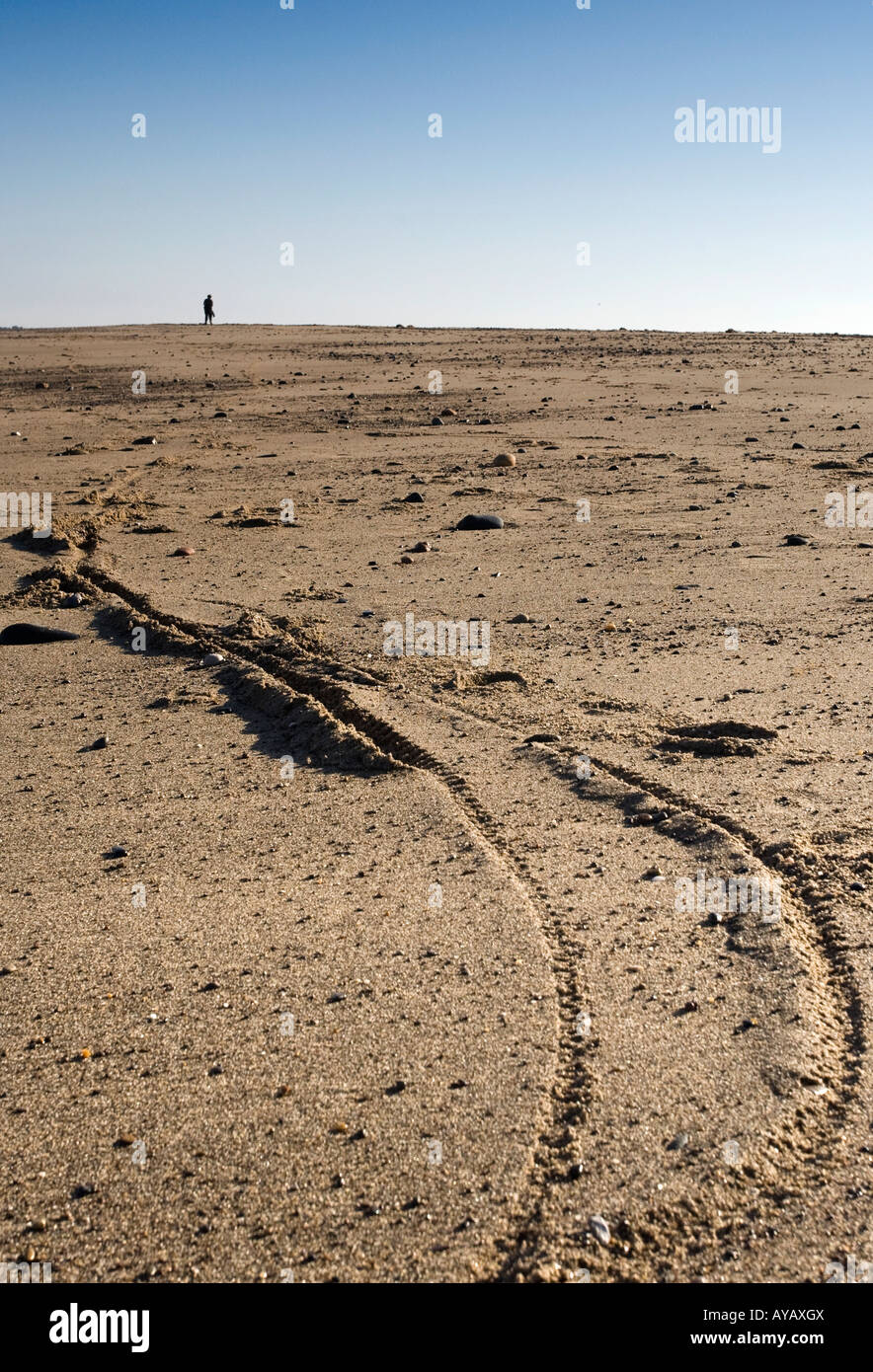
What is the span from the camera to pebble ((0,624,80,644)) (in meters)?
7.30

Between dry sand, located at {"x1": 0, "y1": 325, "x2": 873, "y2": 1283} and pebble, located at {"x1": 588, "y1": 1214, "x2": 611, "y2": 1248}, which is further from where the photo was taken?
dry sand, located at {"x1": 0, "y1": 325, "x2": 873, "y2": 1283}

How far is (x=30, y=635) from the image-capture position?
288 inches

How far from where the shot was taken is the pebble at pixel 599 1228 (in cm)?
256

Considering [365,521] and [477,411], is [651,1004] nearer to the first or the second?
[365,521]

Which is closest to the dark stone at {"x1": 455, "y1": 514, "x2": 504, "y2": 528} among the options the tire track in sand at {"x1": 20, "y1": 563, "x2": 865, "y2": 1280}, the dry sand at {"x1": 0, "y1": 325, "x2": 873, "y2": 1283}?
the dry sand at {"x1": 0, "y1": 325, "x2": 873, "y2": 1283}

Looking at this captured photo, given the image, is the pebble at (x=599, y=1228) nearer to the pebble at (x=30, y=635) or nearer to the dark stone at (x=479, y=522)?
the pebble at (x=30, y=635)

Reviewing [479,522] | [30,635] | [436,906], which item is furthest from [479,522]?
[436,906]

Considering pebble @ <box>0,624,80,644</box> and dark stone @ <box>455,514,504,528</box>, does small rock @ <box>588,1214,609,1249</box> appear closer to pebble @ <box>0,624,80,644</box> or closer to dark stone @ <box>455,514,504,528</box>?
pebble @ <box>0,624,80,644</box>

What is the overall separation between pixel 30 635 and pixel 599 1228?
5686 mm

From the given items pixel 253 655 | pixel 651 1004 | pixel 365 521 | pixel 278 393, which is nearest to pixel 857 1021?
pixel 651 1004

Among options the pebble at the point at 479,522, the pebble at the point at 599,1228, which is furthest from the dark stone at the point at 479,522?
the pebble at the point at 599,1228

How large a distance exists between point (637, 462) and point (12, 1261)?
1138 cm

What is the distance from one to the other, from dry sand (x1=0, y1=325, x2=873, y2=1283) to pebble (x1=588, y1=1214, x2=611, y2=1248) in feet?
0.04

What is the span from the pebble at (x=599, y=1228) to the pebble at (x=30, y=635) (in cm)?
559
